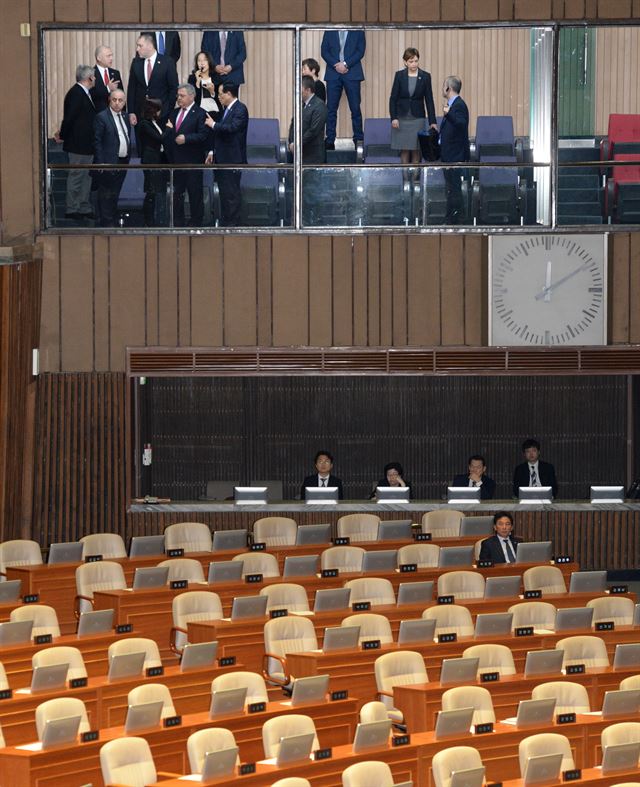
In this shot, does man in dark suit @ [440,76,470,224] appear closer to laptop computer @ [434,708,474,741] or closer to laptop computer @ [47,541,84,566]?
laptop computer @ [47,541,84,566]

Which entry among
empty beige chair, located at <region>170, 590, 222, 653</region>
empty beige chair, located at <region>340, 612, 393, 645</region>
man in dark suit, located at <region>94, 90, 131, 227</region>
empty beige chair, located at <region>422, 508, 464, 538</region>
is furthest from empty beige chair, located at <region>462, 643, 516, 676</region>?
man in dark suit, located at <region>94, 90, 131, 227</region>

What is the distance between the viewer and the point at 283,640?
12312 mm

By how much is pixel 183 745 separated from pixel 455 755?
1764 mm

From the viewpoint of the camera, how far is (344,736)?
11.2m

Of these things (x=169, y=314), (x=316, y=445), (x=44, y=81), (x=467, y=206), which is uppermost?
(x=44, y=81)

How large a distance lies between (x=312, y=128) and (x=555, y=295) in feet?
9.75

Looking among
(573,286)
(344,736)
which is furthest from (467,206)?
(344,736)

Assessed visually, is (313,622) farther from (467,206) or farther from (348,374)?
(467,206)

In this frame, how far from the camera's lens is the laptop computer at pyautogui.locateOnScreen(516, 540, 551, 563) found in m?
15.0

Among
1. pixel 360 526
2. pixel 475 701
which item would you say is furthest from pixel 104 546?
pixel 475 701

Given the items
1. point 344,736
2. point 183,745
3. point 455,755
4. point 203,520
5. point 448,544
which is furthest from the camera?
point 203,520

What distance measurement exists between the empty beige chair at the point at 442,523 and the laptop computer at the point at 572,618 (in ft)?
9.80

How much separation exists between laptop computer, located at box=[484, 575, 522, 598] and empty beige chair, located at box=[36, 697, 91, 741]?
4.38m

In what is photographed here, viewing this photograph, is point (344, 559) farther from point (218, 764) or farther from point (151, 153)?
point (218, 764)
